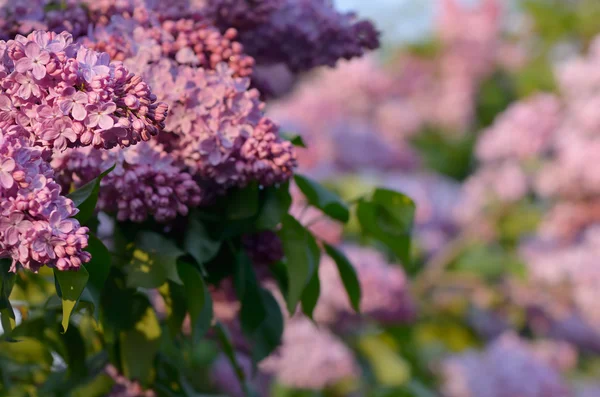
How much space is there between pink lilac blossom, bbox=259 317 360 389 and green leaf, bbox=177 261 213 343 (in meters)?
1.59

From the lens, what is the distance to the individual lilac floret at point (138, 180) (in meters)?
0.94

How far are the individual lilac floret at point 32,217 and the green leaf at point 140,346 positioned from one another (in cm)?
43

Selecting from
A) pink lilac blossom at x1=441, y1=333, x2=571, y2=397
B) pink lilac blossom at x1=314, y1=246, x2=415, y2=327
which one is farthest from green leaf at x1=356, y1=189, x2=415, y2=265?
pink lilac blossom at x1=441, y1=333, x2=571, y2=397

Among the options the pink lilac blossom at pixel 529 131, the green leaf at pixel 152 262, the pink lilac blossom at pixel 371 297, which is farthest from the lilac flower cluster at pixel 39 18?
the pink lilac blossom at pixel 529 131

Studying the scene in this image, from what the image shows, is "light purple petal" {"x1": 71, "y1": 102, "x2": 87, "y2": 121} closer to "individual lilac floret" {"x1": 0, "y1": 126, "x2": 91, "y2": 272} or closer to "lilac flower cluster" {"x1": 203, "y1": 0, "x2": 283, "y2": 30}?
"individual lilac floret" {"x1": 0, "y1": 126, "x2": 91, "y2": 272}

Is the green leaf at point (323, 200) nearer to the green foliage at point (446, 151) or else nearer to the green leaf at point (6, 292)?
the green leaf at point (6, 292)

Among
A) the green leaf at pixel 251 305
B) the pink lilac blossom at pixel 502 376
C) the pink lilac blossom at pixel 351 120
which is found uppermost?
the green leaf at pixel 251 305

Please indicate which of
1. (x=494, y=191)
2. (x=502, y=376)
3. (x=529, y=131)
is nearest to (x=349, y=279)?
(x=502, y=376)

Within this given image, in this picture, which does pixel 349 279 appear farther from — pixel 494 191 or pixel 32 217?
pixel 494 191

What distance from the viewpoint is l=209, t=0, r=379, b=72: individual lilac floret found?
1.22 m

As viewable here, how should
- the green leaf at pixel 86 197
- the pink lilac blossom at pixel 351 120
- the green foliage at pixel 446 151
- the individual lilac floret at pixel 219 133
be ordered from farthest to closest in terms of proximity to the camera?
the green foliage at pixel 446 151, the pink lilac blossom at pixel 351 120, the individual lilac floret at pixel 219 133, the green leaf at pixel 86 197

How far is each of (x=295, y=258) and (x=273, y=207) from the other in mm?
73

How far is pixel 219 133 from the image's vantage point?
0.99 metres

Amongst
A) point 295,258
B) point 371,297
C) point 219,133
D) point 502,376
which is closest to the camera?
point 219,133
